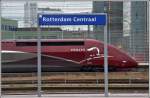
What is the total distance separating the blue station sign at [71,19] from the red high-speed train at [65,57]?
1185 cm

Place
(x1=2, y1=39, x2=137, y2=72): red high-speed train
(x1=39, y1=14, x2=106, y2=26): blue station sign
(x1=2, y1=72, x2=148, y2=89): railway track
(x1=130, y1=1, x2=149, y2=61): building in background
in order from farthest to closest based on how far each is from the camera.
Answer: (x1=2, y1=39, x2=137, y2=72): red high-speed train, (x1=2, y1=72, x2=148, y2=89): railway track, (x1=130, y1=1, x2=149, y2=61): building in background, (x1=39, y1=14, x2=106, y2=26): blue station sign

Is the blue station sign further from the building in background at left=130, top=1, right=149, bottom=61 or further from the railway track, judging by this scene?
the railway track

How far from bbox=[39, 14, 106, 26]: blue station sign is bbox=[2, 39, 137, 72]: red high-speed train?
1185 centimetres

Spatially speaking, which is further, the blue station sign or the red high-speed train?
the red high-speed train

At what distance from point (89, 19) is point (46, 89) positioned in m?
5.34

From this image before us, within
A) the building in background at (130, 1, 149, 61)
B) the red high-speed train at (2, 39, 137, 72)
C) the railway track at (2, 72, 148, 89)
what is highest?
the building in background at (130, 1, 149, 61)

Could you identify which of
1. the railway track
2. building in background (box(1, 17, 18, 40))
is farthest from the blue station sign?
the railway track

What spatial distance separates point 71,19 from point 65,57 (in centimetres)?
1488

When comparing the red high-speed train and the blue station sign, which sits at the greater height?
the blue station sign

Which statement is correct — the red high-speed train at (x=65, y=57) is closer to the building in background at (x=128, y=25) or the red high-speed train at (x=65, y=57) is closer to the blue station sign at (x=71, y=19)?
the building in background at (x=128, y=25)

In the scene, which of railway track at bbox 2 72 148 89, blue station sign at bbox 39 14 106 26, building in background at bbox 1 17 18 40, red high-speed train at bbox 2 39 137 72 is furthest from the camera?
red high-speed train at bbox 2 39 137 72

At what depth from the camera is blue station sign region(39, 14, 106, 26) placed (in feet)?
40.5

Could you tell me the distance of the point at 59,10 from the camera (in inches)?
625

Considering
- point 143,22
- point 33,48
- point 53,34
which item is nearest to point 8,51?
point 33,48
